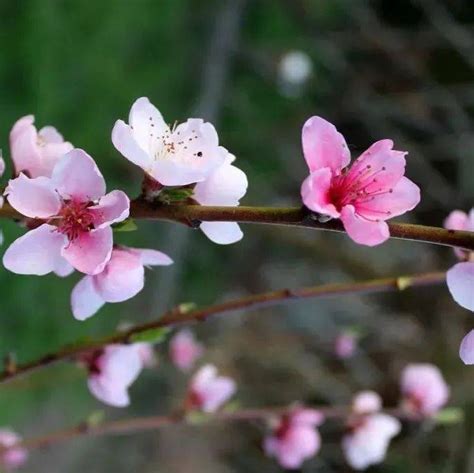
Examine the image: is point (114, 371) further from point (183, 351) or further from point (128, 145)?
point (183, 351)

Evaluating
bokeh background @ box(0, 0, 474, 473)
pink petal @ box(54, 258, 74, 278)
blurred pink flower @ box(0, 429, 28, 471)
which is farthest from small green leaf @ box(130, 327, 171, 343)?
bokeh background @ box(0, 0, 474, 473)

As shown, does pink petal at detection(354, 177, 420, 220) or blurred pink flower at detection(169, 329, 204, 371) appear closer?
pink petal at detection(354, 177, 420, 220)

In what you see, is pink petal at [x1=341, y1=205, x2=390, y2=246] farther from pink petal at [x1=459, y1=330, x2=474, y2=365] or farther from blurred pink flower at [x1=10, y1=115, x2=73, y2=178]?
blurred pink flower at [x1=10, y1=115, x2=73, y2=178]

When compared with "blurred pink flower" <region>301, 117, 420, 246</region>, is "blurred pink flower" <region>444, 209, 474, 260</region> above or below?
above

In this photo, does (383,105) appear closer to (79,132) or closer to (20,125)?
Result: (79,132)

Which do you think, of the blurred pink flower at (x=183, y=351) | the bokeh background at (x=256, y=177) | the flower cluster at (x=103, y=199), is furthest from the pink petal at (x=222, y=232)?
the bokeh background at (x=256, y=177)

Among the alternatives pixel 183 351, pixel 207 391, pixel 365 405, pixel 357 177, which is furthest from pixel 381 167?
pixel 183 351

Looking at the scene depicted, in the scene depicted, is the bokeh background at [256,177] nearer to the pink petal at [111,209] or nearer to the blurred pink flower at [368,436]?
the blurred pink flower at [368,436]
